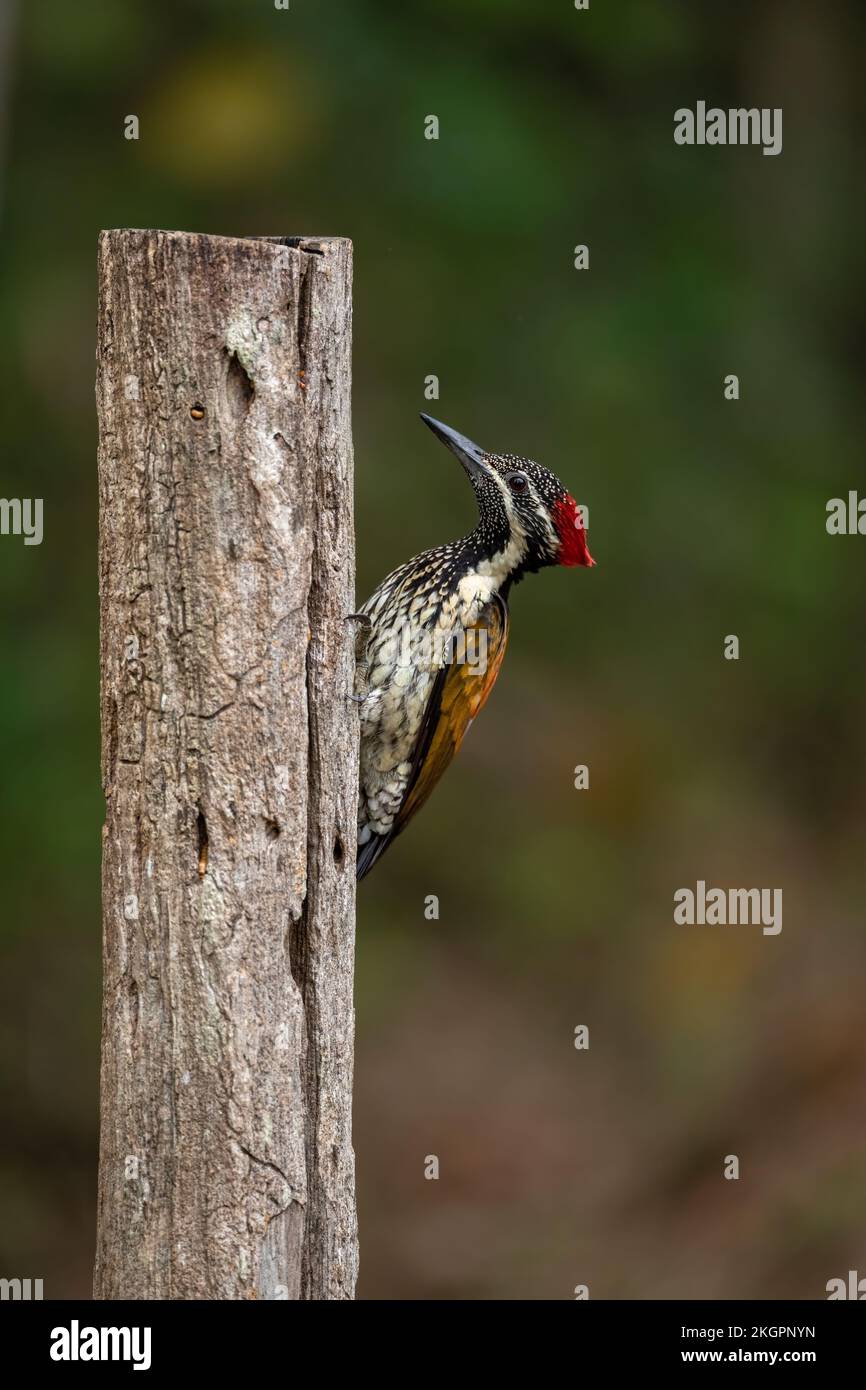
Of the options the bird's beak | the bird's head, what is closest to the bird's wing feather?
the bird's head

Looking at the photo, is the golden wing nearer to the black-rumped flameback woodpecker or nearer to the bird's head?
the black-rumped flameback woodpecker

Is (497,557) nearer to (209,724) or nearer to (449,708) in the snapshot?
(449,708)

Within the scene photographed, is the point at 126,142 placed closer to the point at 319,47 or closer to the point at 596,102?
the point at 319,47

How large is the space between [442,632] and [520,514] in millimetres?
386

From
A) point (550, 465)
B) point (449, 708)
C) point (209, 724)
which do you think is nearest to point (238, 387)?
point (209, 724)

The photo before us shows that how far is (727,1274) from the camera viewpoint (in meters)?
6.76

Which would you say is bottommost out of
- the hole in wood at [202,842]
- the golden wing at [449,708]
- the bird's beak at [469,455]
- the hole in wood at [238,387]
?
the hole in wood at [202,842]

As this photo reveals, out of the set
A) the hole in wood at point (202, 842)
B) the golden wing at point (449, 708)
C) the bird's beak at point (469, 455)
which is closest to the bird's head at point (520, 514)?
the bird's beak at point (469, 455)

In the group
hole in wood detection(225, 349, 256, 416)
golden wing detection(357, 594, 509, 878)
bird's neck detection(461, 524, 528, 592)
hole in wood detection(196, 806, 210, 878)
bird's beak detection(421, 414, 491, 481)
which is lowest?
hole in wood detection(196, 806, 210, 878)

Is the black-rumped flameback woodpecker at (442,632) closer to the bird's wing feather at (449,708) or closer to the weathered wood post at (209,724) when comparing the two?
the bird's wing feather at (449,708)

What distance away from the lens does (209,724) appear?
9.38ft

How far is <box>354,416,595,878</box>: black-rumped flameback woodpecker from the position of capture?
155 inches

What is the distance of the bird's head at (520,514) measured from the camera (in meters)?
4.05

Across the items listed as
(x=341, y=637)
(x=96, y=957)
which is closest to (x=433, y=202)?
(x=96, y=957)
